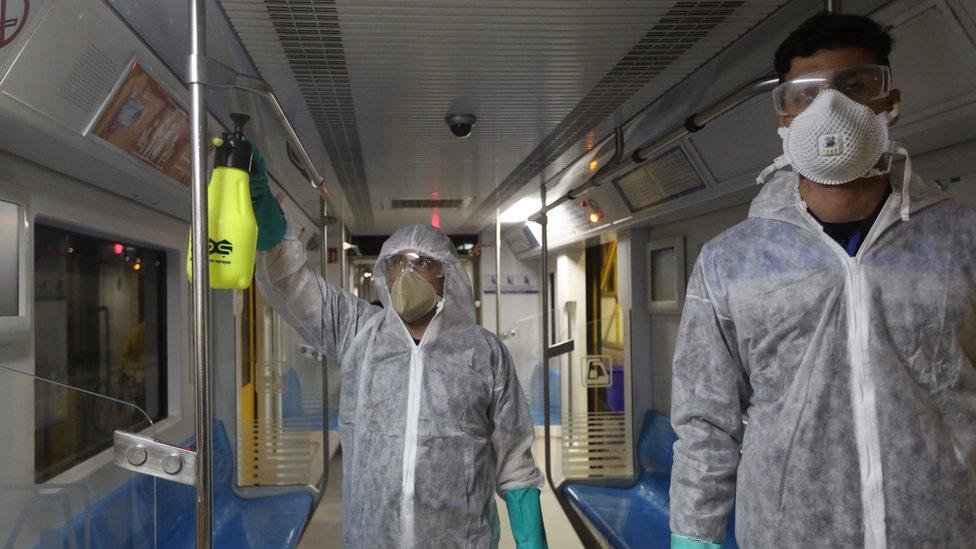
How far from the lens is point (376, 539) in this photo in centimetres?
198

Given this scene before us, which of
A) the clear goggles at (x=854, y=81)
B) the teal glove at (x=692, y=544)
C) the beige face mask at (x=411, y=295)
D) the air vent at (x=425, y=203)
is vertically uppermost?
the air vent at (x=425, y=203)

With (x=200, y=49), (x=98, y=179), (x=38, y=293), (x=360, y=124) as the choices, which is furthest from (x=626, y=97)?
(x=38, y=293)

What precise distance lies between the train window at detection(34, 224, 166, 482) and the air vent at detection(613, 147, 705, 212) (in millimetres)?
2461

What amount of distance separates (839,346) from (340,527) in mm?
4091

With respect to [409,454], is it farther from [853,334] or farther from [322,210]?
[322,210]

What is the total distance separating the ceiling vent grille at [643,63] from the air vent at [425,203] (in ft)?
6.11

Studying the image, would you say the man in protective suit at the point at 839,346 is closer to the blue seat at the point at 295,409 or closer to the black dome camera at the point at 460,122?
the black dome camera at the point at 460,122

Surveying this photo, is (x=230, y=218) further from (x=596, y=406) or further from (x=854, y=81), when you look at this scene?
(x=596, y=406)

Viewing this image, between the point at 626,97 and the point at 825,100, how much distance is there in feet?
4.92

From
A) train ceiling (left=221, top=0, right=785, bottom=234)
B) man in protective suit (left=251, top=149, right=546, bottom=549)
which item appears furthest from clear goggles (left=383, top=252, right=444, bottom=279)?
train ceiling (left=221, top=0, right=785, bottom=234)

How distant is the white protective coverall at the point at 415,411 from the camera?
198cm

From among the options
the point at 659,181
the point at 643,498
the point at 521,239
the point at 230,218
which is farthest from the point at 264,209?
the point at 521,239

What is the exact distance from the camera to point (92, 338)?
247cm

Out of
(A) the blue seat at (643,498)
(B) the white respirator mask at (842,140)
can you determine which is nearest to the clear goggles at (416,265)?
(B) the white respirator mask at (842,140)
